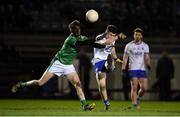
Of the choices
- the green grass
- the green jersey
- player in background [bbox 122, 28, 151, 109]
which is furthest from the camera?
player in background [bbox 122, 28, 151, 109]

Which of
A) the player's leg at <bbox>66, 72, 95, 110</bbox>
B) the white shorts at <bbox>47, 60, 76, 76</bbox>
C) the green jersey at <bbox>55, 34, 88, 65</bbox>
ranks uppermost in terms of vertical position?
the green jersey at <bbox>55, 34, 88, 65</bbox>

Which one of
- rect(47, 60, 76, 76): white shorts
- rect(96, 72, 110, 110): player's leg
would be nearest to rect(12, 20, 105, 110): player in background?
rect(47, 60, 76, 76): white shorts

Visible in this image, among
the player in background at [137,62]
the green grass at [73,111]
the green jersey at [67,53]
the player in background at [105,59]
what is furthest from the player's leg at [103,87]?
the player in background at [137,62]

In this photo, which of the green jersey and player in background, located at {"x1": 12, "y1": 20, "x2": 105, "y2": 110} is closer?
player in background, located at {"x1": 12, "y1": 20, "x2": 105, "y2": 110}

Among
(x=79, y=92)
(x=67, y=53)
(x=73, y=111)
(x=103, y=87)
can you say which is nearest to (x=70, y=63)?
(x=67, y=53)

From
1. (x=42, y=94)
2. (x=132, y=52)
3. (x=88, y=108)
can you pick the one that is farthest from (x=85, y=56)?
(x=88, y=108)

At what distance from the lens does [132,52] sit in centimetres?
2223

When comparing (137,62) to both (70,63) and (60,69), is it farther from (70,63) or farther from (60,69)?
(60,69)

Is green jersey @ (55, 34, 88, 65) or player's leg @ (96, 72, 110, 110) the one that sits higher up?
green jersey @ (55, 34, 88, 65)

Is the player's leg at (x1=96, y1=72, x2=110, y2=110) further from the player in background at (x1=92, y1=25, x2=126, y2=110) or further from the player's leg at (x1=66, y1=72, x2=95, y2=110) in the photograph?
the player's leg at (x1=66, y1=72, x2=95, y2=110)

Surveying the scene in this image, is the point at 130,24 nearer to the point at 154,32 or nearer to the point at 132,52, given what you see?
the point at 154,32

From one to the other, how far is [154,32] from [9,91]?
9.02 m

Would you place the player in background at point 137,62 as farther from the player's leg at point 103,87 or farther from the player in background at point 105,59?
the player's leg at point 103,87

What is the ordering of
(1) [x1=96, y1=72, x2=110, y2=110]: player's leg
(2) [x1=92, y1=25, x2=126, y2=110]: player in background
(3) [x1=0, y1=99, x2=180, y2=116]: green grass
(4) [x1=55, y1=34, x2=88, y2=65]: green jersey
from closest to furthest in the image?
1. (3) [x1=0, y1=99, x2=180, y2=116]: green grass
2. (4) [x1=55, y1=34, x2=88, y2=65]: green jersey
3. (2) [x1=92, y1=25, x2=126, y2=110]: player in background
4. (1) [x1=96, y1=72, x2=110, y2=110]: player's leg
